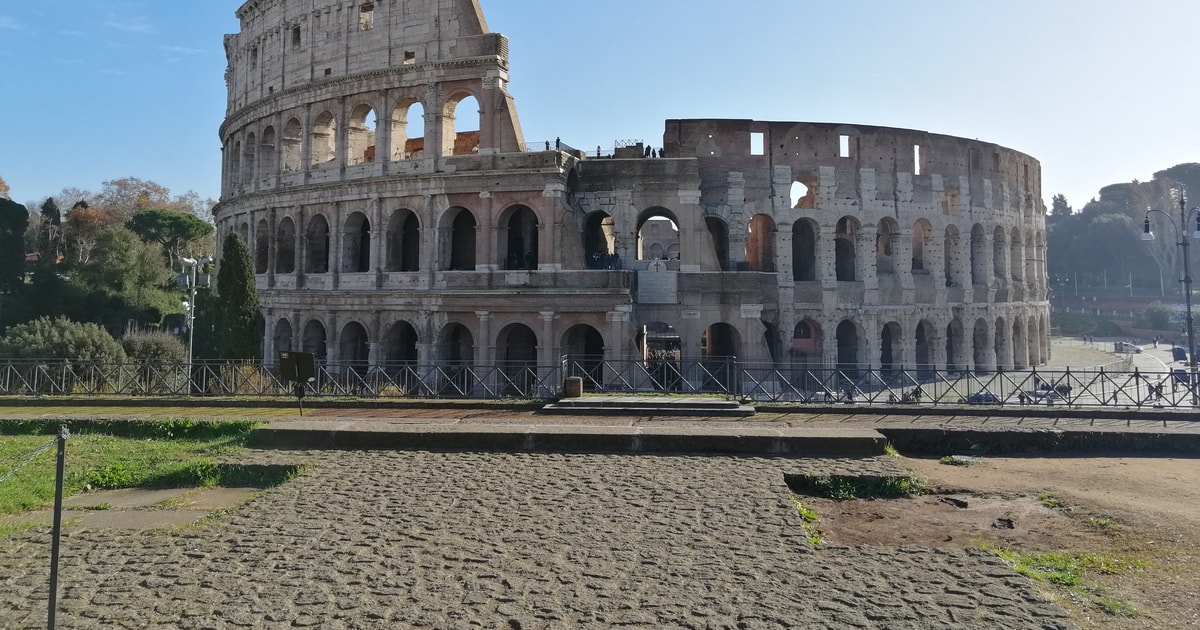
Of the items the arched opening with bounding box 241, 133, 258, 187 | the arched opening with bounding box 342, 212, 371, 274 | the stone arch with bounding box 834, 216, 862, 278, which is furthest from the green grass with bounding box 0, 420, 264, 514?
the stone arch with bounding box 834, 216, 862, 278

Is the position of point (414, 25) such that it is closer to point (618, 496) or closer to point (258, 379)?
point (258, 379)

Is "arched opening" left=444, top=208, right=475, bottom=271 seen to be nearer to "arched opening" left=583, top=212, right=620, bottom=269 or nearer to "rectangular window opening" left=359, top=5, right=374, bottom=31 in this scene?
"arched opening" left=583, top=212, right=620, bottom=269

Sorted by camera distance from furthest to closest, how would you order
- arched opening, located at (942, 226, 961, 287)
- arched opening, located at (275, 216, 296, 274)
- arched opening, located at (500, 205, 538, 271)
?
arched opening, located at (942, 226, 961, 287), arched opening, located at (275, 216, 296, 274), arched opening, located at (500, 205, 538, 271)

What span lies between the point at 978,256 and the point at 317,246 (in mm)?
29409

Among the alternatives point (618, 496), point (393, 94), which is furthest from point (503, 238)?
point (618, 496)

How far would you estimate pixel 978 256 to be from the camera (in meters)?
32.4

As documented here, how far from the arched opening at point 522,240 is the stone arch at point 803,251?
37.3 feet

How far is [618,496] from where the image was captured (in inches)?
314

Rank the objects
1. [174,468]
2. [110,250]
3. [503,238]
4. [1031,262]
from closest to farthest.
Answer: [174,468], [503,238], [1031,262], [110,250]

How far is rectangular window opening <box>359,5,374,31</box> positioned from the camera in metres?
26.4

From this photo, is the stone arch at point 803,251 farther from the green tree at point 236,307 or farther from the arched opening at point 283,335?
the arched opening at point 283,335

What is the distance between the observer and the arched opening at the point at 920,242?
30.1 metres

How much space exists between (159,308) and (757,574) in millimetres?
43388

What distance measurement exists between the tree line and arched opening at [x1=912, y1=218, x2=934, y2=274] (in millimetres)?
26797
